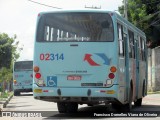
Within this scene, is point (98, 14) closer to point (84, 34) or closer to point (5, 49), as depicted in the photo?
point (84, 34)

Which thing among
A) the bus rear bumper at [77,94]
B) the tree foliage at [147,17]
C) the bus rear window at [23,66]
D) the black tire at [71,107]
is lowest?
the black tire at [71,107]

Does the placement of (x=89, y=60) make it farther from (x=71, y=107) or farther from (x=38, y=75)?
(x=71, y=107)

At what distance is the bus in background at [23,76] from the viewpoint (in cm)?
4494

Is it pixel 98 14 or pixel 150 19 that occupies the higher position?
pixel 150 19

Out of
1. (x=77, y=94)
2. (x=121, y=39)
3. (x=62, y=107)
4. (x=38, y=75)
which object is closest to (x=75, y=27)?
(x=121, y=39)

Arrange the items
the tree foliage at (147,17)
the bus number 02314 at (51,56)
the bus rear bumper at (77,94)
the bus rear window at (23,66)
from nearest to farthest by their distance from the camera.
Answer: the bus rear bumper at (77,94)
the bus number 02314 at (51,56)
the bus rear window at (23,66)
the tree foliage at (147,17)

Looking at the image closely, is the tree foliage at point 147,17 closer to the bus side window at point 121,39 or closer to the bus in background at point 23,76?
the bus in background at point 23,76

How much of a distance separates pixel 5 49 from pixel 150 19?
16122 millimetres

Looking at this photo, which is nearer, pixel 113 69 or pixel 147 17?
pixel 113 69

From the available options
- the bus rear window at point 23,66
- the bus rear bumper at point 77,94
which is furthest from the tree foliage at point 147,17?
the bus rear bumper at point 77,94

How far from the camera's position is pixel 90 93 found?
631 inches

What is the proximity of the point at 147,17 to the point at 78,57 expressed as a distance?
106 feet

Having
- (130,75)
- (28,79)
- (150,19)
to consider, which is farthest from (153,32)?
(130,75)

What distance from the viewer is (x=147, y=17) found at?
157 feet
